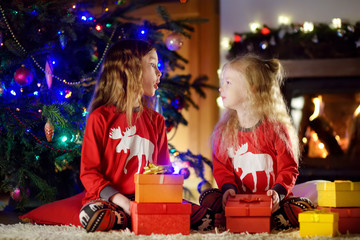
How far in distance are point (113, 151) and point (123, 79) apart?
1.13 feet

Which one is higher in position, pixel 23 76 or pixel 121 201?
pixel 23 76

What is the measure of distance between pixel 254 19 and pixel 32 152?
→ 2.30m

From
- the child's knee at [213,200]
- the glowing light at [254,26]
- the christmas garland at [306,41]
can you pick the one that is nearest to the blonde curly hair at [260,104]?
the child's knee at [213,200]

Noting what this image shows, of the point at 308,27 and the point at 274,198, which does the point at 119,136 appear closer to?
the point at 274,198

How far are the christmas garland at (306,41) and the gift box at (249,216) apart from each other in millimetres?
2233

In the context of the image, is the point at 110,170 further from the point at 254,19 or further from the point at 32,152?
the point at 254,19

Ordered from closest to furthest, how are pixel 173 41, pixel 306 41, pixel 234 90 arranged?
pixel 234 90 < pixel 173 41 < pixel 306 41

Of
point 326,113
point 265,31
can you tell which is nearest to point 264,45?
point 265,31

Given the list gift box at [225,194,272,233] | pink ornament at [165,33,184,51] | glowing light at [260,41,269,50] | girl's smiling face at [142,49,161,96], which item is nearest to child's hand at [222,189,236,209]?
gift box at [225,194,272,233]

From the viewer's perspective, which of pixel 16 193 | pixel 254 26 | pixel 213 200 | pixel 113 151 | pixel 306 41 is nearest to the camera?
pixel 113 151

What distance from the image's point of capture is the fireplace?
4105 millimetres

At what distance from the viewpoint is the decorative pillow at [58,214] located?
2312 mm

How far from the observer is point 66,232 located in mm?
2004

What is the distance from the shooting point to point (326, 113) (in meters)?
4.20
